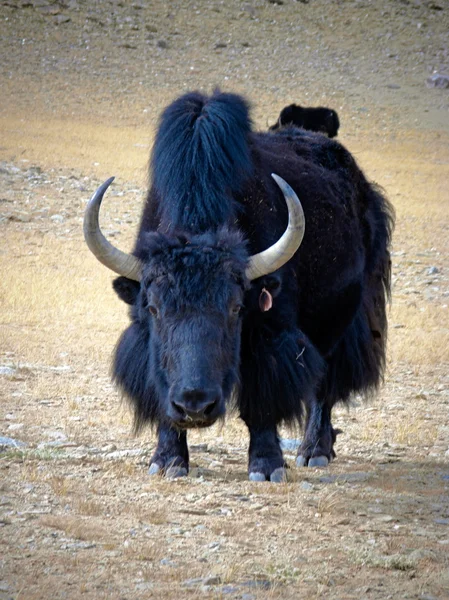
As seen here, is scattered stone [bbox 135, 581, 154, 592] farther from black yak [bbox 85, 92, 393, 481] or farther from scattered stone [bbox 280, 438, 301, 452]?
scattered stone [bbox 280, 438, 301, 452]

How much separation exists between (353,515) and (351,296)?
2.39m

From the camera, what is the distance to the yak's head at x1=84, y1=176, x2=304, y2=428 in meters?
5.05

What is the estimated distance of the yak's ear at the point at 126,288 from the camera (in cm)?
571

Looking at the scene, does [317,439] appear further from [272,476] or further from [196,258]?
[196,258]

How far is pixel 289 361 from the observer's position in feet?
19.4

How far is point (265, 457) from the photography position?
5871mm

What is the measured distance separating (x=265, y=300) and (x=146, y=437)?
6.05 ft

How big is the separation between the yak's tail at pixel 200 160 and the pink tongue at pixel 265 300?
450mm

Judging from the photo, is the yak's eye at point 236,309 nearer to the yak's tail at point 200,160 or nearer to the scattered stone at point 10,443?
the yak's tail at point 200,160

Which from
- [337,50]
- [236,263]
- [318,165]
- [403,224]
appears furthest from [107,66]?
[236,263]

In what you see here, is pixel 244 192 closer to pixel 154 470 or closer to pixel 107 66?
pixel 154 470

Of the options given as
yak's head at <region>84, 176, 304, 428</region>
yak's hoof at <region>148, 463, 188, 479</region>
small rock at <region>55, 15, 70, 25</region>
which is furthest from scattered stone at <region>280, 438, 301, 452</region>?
small rock at <region>55, 15, 70, 25</region>

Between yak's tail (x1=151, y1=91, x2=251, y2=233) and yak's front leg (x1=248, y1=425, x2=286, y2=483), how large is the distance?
4.06ft

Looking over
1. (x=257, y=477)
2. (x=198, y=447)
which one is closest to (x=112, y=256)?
(x=257, y=477)
